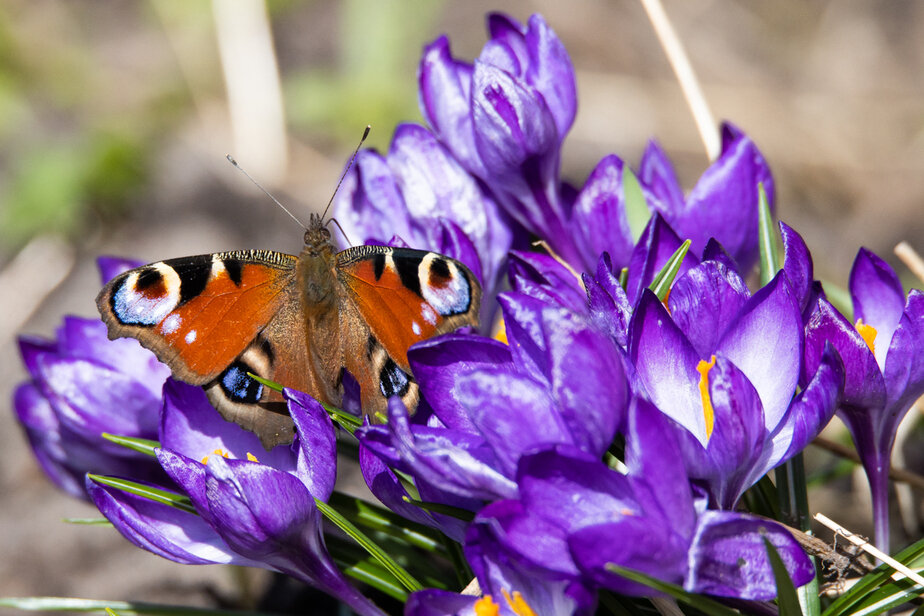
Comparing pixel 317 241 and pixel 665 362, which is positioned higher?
pixel 317 241

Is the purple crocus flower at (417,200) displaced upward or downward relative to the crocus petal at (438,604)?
upward

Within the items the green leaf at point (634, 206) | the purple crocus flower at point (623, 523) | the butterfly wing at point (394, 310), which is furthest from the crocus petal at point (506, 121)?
the purple crocus flower at point (623, 523)

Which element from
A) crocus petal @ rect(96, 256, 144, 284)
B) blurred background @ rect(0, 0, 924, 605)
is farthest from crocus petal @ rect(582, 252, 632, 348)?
blurred background @ rect(0, 0, 924, 605)

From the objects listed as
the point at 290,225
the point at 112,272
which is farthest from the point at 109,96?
the point at 112,272

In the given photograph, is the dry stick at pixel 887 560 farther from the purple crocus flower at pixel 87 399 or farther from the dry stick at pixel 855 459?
the purple crocus flower at pixel 87 399

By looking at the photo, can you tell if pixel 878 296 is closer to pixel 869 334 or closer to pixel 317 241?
pixel 869 334

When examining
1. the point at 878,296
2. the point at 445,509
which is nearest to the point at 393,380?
the point at 445,509

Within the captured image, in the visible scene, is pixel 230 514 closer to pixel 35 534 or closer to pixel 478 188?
pixel 478 188

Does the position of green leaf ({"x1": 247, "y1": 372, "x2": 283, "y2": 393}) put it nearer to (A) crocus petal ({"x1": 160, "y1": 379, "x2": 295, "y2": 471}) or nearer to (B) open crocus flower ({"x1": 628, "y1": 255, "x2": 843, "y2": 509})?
(A) crocus petal ({"x1": 160, "y1": 379, "x2": 295, "y2": 471})
